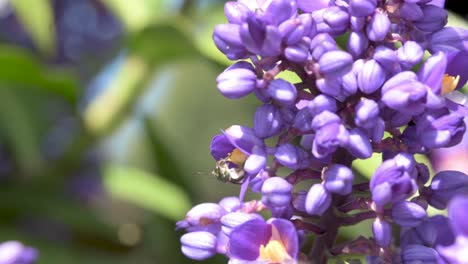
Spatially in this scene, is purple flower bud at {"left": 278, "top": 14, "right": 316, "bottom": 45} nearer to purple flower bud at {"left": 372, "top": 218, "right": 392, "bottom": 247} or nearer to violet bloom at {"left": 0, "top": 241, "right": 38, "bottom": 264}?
purple flower bud at {"left": 372, "top": 218, "right": 392, "bottom": 247}

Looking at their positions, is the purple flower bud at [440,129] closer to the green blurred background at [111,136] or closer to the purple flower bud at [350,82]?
the purple flower bud at [350,82]

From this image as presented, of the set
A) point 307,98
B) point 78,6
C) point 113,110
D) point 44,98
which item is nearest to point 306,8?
point 307,98

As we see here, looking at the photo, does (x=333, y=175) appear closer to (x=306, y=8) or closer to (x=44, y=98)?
(x=306, y=8)

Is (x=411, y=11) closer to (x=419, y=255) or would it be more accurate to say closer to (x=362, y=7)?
(x=362, y=7)

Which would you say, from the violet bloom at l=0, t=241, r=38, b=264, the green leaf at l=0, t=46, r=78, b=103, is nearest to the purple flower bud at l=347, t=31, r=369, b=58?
the violet bloom at l=0, t=241, r=38, b=264

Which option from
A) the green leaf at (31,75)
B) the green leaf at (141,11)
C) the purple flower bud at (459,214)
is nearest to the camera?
the purple flower bud at (459,214)

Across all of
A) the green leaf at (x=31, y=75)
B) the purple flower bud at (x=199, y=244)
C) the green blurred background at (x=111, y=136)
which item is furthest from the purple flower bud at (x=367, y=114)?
the green leaf at (x=31, y=75)
